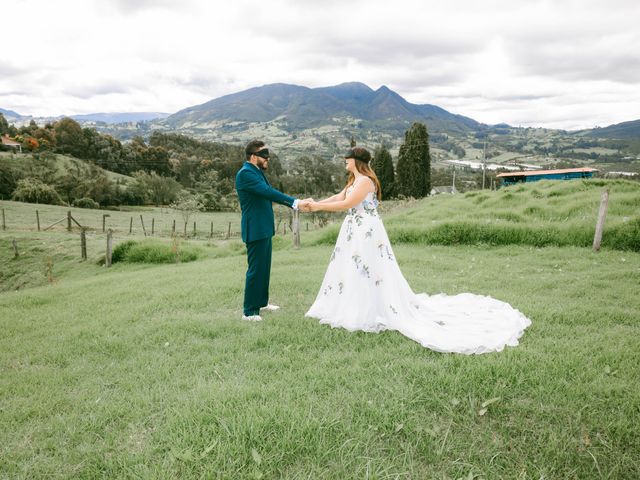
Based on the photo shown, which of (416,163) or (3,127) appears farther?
(3,127)

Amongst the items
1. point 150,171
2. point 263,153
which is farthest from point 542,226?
point 150,171

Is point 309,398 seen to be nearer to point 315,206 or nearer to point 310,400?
point 310,400

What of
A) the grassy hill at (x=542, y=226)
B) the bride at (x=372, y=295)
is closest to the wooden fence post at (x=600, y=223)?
the grassy hill at (x=542, y=226)

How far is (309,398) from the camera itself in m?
3.81

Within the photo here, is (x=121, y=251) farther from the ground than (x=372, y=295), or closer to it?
closer to it

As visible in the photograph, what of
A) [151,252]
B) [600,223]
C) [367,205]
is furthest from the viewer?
[151,252]

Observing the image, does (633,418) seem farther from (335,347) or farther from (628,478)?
(335,347)

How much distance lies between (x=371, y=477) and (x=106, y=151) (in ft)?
Answer: 312

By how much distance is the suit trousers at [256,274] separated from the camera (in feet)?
20.8

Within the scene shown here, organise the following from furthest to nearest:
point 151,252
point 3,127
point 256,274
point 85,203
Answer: point 3,127 → point 85,203 → point 151,252 → point 256,274

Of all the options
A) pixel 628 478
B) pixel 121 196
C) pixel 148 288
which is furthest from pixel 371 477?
pixel 121 196

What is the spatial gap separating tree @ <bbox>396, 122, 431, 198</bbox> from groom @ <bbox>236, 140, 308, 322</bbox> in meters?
51.2

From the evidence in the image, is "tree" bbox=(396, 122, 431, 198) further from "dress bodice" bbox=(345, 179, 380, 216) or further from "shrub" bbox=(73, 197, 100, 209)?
"dress bodice" bbox=(345, 179, 380, 216)

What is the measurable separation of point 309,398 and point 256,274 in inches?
116
